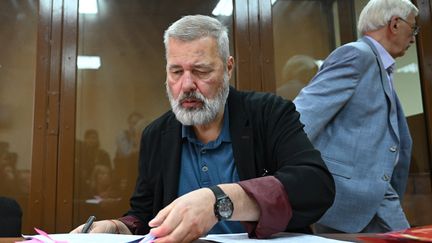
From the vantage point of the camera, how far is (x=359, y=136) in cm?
152

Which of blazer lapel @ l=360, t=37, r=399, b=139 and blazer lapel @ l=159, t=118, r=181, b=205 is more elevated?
Result: blazer lapel @ l=360, t=37, r=399, b=139

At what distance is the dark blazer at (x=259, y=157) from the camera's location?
97 centimetres

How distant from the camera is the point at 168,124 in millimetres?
1349

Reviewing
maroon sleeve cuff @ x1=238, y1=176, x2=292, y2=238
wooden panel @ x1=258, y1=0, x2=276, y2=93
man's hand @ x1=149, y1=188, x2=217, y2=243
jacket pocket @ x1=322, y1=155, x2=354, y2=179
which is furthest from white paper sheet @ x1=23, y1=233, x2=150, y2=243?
wooden panel @ x1=258, y1=0, x2=276, y2=93

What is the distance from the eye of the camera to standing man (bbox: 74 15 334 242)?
1008mm

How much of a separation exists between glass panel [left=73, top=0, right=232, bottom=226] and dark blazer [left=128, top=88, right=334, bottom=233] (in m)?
1.55

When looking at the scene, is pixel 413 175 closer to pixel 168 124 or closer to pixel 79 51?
pixel 168 124

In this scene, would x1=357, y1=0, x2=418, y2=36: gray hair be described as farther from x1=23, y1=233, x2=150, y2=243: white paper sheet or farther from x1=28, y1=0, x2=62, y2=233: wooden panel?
x1=28, y1=0, x2=62, y2=233: wooden panel

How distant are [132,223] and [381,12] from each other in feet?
4.60

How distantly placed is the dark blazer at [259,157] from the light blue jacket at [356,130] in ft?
→ 1.19

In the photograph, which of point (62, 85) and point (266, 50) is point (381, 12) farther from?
point (62, 85)

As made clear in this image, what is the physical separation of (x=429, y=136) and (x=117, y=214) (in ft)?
7.49

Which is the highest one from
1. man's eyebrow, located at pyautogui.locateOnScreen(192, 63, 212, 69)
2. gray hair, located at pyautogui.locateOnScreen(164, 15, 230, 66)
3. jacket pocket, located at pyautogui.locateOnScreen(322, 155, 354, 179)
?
gray hair, located at pyautogui.locateOnScreen(164, 15, 230, 66)

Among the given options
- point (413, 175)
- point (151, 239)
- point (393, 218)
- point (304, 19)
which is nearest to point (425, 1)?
point (304, 19)
